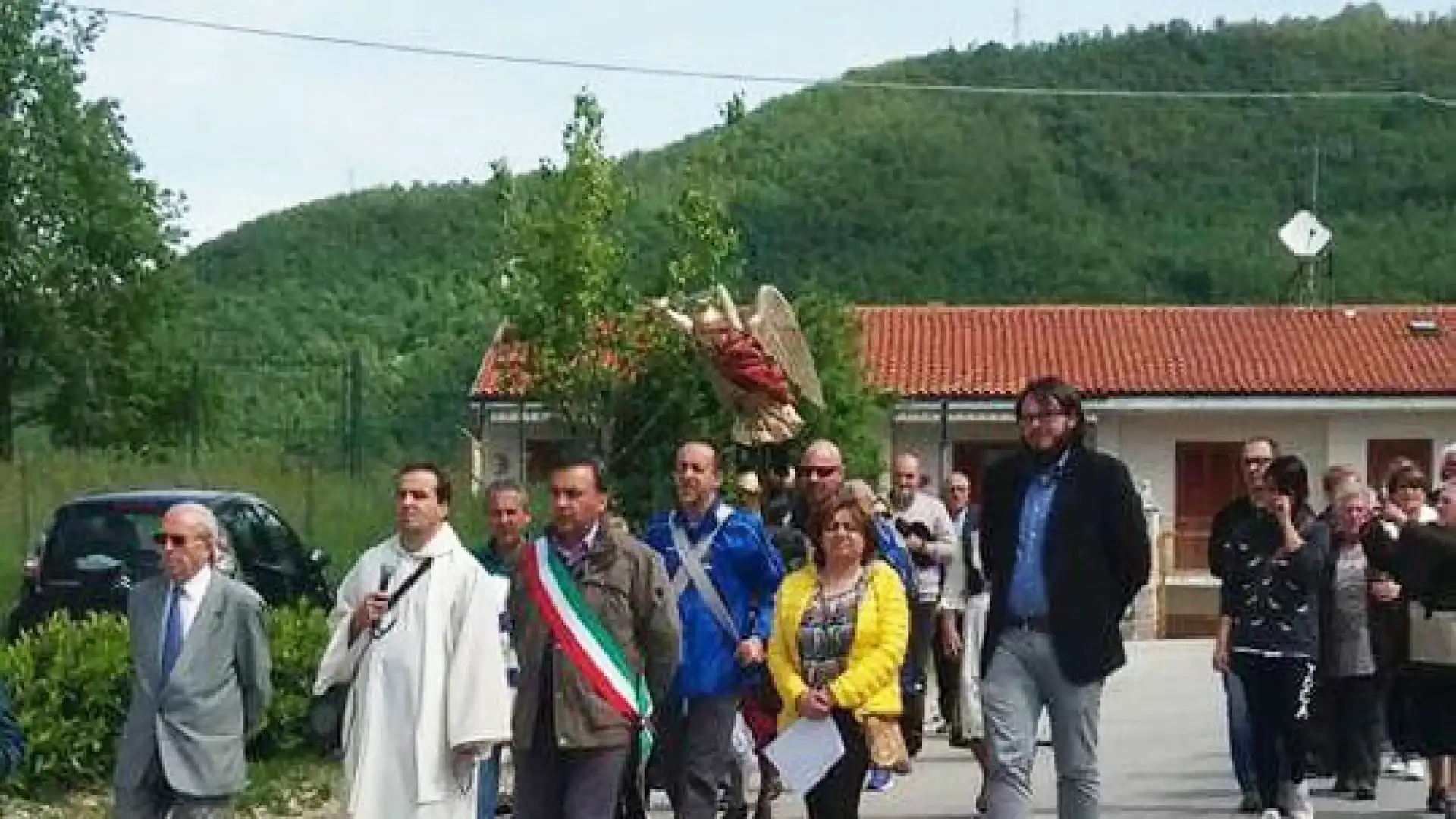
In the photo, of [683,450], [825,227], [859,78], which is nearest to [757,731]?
[683,450]

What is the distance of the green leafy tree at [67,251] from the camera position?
5100cm

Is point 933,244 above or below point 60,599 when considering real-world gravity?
above

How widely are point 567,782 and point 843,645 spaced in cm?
114

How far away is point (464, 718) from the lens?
885 cm

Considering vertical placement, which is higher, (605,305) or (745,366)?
(605,305)

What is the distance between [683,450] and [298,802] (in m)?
3.78

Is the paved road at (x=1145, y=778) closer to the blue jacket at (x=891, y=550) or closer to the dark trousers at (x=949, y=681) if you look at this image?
the dark trousers at (x=949, y=681)

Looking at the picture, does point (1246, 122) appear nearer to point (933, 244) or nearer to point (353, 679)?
point (933, 244)

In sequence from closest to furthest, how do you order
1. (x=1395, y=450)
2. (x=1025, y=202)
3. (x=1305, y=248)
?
(x=1395, y=450), (x=1305, y=248), (x=1025, y=202)

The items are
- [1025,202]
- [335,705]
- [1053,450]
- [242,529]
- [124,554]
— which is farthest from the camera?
[1025,202]

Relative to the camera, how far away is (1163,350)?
51.3 meters

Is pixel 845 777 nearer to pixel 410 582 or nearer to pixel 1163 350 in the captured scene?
pixel 410 582

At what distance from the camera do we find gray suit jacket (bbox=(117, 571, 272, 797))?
9422 millimetres

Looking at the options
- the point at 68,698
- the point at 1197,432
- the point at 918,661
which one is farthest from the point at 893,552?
the point at 1197,432
